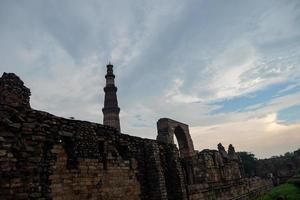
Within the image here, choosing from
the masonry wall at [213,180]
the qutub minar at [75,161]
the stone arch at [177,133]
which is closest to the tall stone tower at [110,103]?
the stone arch at [177,133]

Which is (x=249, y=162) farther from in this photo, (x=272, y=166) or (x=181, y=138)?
(x=181, y=138)

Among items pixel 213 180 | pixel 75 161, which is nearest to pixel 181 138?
pixel 213 180

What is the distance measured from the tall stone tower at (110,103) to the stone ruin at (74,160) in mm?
19066

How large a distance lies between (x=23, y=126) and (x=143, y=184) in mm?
5365

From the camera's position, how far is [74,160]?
7516mm

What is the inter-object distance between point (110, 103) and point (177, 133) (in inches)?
500

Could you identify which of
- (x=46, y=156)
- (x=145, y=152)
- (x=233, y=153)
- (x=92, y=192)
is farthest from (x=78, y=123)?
(x=233, y=153)

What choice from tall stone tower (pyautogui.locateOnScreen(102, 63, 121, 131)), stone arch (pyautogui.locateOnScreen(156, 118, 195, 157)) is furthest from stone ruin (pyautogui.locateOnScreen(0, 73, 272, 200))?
tall stone tower (pyautogui.locateOnScreen(102, 63, 121, 131))

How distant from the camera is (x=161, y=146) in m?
11.8

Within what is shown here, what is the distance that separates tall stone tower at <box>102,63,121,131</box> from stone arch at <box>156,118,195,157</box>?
10189mm

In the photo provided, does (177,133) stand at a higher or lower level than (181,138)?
higher

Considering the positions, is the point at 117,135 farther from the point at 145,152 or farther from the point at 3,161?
the point at 3,161

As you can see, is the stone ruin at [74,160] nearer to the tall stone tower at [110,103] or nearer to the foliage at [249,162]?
the tall stone tower at [110,103]

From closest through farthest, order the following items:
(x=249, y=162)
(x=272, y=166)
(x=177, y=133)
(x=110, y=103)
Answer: (x=177, y=133) → (x=110, y=103) → (x=272, y=166) → (x=249, y=162)
